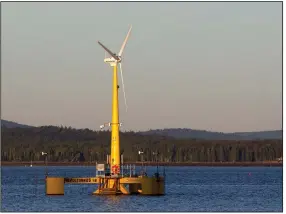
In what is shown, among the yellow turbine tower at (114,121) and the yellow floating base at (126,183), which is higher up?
the yellow turbine tower at (114,121)

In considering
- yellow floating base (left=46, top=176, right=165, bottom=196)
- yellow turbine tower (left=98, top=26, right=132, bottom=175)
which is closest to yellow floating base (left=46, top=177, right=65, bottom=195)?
yellow floating base (left=46, top=176, right=165, bottom=196)

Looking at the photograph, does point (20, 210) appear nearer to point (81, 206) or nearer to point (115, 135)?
point (81, 206)

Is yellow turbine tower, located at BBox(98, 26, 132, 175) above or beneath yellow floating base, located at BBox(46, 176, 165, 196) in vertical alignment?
above

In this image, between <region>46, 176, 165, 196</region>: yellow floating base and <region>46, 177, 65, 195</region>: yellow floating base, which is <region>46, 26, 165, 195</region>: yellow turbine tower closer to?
<region>46, 176, 165, 196</region>: yellow floating base

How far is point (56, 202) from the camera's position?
11275cm

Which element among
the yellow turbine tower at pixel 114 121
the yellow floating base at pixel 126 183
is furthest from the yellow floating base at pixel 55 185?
the yellow turbine tower at pixel 114 121

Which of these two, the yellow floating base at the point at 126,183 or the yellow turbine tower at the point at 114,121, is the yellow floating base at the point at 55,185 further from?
the yellow turbine tower at the point at 114,121

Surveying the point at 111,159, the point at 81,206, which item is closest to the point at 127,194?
the point at 111,159

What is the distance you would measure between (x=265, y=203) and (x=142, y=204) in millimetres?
16603

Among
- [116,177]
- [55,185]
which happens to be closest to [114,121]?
[116,177]

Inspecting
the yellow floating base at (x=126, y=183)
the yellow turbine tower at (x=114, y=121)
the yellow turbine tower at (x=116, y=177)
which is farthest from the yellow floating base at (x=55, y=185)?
the yellow turbine tower at (x=114, y=121)

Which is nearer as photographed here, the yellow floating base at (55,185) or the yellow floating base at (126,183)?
the yellow floating base at (126,183)

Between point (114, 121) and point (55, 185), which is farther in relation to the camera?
point (55, 185)

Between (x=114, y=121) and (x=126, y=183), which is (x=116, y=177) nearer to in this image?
(x=126, y=183)
